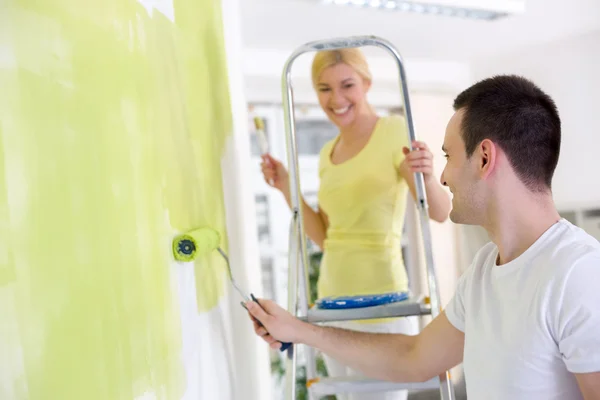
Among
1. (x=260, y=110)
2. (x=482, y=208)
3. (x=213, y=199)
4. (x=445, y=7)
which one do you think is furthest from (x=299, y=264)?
(x=260, y=110)

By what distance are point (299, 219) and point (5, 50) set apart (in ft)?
3.18

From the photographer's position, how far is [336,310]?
1440mm

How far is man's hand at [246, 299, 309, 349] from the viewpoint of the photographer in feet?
4.24

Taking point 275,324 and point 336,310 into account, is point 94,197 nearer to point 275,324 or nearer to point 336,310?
point 275,324

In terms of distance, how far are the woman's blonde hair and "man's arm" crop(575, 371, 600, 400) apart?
107 centimetres

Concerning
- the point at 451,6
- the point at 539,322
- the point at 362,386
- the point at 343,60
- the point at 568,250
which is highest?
the point at 451,6

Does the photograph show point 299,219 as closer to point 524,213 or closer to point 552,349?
point 524,213

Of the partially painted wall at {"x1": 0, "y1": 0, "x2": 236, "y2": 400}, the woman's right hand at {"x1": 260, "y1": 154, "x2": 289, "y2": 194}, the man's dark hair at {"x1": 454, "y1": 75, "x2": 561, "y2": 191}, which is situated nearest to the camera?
the partially painted wall at {"x1": 0, "y1": 0, "x2": 236, "y2": 400}

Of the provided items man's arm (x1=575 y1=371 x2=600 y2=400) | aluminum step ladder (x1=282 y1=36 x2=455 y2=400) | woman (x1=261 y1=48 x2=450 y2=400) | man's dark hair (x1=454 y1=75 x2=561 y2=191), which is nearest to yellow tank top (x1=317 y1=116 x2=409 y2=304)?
woman (x1=261 y1=48 x2=450 y2=400)

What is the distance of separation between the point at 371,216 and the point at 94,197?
96cm

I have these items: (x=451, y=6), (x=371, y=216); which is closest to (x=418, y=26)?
(x=451, y=6)

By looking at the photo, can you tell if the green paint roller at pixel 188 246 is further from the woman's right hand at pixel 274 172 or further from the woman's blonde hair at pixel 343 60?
the woman's blonde hair at pixel 343 60

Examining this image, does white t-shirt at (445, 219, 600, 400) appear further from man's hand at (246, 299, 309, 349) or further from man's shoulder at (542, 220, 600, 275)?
man's hand at (246, 299, 309, 349)

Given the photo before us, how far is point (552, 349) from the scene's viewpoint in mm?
977
